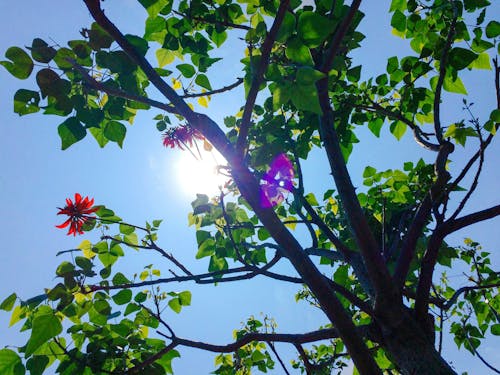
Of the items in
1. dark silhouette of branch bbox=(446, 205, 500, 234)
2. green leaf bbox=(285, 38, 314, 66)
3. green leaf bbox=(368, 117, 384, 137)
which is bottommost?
dark silhouette of branch bbox=(446, 205, 500, 234)

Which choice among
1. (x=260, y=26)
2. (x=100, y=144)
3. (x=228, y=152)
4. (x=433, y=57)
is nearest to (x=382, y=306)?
(x=228, y=152)

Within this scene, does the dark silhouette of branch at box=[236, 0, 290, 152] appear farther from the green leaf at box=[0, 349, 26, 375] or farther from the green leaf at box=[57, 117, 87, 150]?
the green leaf at box=[0, 349, 26, 375]

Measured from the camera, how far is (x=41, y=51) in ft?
5.84

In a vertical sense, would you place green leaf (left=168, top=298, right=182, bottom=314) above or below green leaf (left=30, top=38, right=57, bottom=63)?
below

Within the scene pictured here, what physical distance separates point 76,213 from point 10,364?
3.37ft

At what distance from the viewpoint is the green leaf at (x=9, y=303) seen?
238cm

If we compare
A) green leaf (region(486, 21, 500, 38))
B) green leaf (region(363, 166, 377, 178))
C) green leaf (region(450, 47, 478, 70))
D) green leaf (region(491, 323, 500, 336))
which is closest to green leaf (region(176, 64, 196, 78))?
green leaf (region(450, 47, 478, 70))

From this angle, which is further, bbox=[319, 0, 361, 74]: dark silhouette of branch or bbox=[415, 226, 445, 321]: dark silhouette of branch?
bbox=[415, 226, 445, 321]: dark silhouette of branch

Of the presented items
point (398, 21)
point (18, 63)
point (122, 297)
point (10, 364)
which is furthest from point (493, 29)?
point (10, 364)

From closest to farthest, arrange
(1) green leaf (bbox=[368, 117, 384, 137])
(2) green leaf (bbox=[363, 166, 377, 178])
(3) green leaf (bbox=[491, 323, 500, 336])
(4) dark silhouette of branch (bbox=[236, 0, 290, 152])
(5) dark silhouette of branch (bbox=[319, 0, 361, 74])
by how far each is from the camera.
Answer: (4) dark silhouette of branch (bbox=[236, 0, 290, 152]) → (5) dark silhouette of branch (bbox=[319, 0, 361, 74]) → (1) green leaf (bbox=[368, 117, 384, 137]) → (3) green leaf (bbox=[491, 323, 500, 336]) → (2) green leaf (bbox=[363, 166, 377, 178])

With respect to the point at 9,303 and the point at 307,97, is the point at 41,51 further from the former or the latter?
the point at 9,303

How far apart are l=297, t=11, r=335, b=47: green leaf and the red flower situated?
186cm

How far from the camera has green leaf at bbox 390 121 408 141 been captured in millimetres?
3109

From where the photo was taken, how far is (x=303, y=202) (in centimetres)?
261
